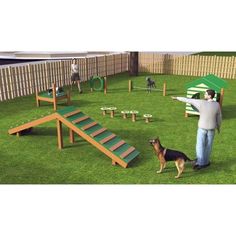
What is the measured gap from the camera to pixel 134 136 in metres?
8.95

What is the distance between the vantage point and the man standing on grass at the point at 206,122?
6223 millimetres

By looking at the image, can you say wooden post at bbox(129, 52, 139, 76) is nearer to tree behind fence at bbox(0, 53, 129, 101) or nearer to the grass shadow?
tree behind fence at bbox(0, 53, 129, 101)

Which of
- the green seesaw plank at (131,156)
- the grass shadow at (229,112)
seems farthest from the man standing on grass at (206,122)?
the grass shadow at (229,112)

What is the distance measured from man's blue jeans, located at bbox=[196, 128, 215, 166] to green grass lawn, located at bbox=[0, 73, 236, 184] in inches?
9.4

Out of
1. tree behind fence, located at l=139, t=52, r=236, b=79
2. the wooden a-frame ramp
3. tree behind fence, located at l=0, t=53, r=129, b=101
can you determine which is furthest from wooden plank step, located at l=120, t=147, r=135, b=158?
tree behind fence, located at l=139, t=52, r=236, b=79

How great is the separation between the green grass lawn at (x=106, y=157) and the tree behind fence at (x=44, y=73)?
41.3 inches

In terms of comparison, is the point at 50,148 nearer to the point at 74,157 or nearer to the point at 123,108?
the point at 74,157

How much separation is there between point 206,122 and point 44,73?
11.5 meters

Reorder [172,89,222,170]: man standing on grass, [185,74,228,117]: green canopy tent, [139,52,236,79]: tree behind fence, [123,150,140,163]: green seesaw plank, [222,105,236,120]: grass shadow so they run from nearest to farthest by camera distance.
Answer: [172,89,222,170]: man standing on grass, [123,150,140,163]: green seesaw plank, [185,74,228,117]: green canopy tent, [222,105,236,120]: grass shadow, [139,52,236,79]: tree behind fence

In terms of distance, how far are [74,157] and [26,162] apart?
119 cm

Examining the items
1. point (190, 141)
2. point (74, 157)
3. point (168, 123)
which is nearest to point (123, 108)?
point (168, 123)

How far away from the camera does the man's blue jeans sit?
6.42 metres

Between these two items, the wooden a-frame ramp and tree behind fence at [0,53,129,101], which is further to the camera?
tree behind fence at [0,53,129,101]

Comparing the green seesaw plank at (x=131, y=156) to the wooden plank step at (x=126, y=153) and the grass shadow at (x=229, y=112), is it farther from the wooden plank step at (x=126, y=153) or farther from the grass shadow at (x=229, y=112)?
the grass shadow at (x=229, y=112)
